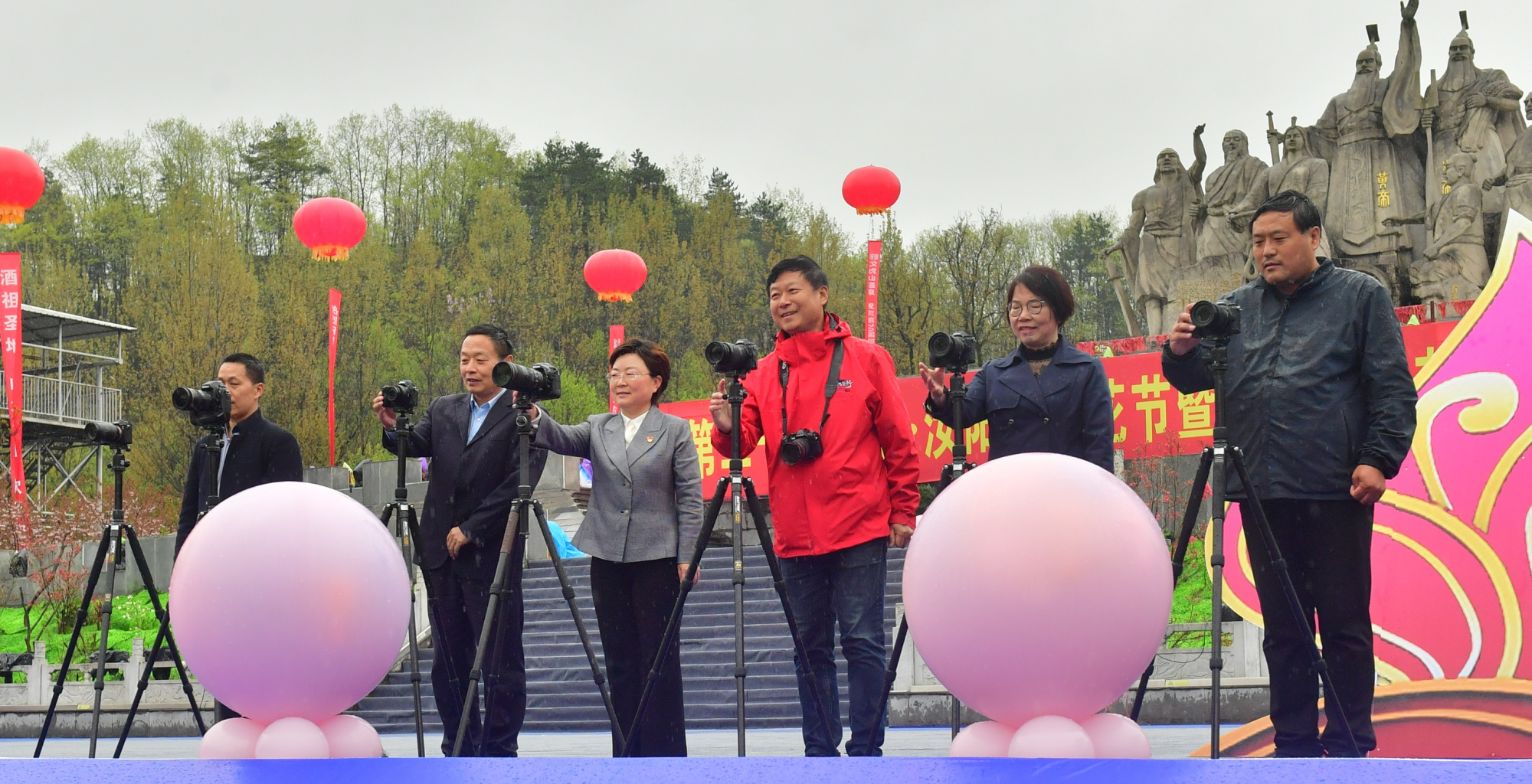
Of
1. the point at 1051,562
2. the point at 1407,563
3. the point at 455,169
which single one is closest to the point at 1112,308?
the point at 455,169

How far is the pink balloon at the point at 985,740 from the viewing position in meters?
2.66

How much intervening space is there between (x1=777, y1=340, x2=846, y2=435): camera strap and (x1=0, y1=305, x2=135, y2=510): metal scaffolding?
60.6 feet

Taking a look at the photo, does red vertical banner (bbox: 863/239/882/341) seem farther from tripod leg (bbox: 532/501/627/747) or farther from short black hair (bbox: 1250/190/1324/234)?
short black hair (bbox: 1250/190/1324/234)

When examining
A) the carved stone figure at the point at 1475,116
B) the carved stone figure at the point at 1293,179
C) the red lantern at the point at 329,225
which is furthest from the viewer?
the carved stone figure at the point at 1293,179

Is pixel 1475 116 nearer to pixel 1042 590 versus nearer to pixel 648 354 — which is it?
pixel 648 354

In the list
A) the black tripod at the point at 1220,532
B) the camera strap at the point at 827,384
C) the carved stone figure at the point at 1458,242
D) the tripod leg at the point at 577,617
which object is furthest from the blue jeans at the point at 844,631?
the carved stone figure at the point at 1458,242

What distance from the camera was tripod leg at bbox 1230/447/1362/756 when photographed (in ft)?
10.5

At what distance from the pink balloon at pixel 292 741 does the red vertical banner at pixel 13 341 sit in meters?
12.3

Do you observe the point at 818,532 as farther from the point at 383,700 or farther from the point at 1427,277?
the point at 1427,277

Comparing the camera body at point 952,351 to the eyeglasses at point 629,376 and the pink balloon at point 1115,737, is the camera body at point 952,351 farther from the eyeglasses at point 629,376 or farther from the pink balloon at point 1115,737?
the pink balloon at point 1115,737

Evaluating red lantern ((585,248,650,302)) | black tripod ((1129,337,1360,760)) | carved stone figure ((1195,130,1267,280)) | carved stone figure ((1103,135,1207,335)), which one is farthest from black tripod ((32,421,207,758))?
carved stone figure ((1103,135,1207,335))

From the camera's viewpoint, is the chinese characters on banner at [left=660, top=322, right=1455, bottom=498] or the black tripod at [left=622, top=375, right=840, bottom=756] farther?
the chinese characters on banner at [left=660, top=322, right=1455, bottom=498]

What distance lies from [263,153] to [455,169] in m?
5.72

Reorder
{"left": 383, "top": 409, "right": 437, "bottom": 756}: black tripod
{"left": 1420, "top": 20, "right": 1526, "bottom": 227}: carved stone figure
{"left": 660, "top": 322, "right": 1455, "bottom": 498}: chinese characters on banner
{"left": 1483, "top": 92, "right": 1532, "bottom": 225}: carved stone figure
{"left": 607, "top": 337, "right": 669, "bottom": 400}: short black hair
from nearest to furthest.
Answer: {"left": 383, "top": 409, "right": 437, "bottom": 756}: black tripod, {"left": 607, "top": 337, "right": 669, "bottom": 400}: short black hair, {"left": 660, "top": 322, "right": 1455, "bottom": 498}: chinese characters on banner, {"left": 1483, "top": 92, "right": 1532, "bottom": 225}: carved stone figure, {"left": 1420, "top": 20, "right": 1526, "bottom": 227}: carved stone figure
